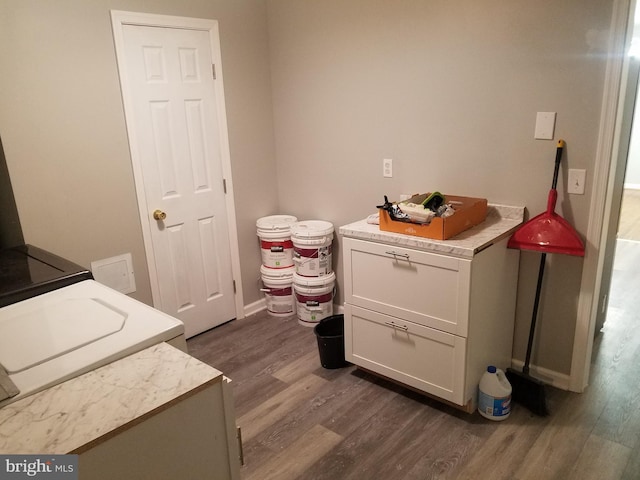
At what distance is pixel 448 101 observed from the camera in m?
2.59

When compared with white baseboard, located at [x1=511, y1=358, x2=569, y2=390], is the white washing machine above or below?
above

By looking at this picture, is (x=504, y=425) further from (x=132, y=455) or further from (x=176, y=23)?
(x=176, y=23)

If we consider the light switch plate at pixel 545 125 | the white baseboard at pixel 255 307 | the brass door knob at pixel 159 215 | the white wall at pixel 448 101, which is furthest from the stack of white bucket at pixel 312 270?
the light switch plate at pixel 545 125

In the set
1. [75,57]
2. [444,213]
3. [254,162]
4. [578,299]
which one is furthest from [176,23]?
[578,299]

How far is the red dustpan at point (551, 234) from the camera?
2.19 metres

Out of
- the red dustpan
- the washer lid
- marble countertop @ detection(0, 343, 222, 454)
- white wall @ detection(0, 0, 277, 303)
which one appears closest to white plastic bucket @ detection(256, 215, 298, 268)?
white wall @ detection(0, 0, 277, 303)

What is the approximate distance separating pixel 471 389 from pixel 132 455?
5.67ft

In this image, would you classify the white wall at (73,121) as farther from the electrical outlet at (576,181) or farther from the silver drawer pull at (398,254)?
the electrical outlet at (576,181)

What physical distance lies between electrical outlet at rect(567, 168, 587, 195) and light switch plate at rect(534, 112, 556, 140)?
199mm

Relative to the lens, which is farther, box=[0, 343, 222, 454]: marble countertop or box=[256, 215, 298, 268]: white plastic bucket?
box=[256, 215, 298, 268]: white plastic bucket

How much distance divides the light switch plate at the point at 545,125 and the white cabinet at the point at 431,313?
1.77 ft

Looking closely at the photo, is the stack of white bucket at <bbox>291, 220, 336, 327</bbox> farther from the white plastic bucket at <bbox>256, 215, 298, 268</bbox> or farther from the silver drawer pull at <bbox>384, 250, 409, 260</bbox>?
the silver drawer pull at <bbox>384, 250, 409, 260</bbox>

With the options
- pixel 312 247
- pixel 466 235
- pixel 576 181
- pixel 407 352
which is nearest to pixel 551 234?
pixel 576 181

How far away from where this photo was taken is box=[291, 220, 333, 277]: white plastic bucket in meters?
3.20
